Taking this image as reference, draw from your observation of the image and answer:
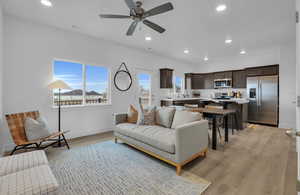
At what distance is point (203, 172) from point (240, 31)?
12.0ft

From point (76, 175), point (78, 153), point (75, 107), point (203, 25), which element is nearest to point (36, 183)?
point (76, 175)

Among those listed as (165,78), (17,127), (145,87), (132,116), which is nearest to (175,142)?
(132,116)

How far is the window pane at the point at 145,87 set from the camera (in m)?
5.35

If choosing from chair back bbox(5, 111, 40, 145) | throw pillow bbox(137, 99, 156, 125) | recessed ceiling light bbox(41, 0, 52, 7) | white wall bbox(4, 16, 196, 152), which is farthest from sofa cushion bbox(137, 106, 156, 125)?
recessed ceiling light bbox(41, 0, 52, 7)

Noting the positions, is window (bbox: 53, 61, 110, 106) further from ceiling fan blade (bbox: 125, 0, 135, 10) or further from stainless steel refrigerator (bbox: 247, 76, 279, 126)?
stainless steel refrigerator (bbox: 247, 76, 279, 126)

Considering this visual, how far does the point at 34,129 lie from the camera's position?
2.64 meters

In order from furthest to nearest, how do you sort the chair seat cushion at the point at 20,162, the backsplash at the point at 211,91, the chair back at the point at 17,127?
the backsplash at the point at 211,91, the chair back at the point at 17,127, the chair seat cushion at the point at 20,162

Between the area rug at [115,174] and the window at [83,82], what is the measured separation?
5.04ft

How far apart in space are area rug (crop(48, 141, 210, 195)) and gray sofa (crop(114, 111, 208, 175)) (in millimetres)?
207

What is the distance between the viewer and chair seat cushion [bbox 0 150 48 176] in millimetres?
1415

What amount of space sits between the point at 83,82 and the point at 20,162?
2.78 metres

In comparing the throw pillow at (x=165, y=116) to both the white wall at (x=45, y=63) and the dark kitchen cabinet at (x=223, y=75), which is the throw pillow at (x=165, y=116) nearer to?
the white wall at (x=45, y=63)

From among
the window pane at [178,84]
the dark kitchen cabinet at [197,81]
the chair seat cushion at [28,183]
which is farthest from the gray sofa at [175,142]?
the dark kitchen cabinet at [197,81]

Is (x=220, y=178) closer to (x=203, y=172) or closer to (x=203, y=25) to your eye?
(x=203, y=172)
